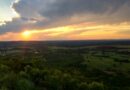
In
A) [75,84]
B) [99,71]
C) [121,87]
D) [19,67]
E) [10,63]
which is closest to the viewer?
[75,84]

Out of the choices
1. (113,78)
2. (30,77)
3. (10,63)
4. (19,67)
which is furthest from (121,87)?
(10,63)

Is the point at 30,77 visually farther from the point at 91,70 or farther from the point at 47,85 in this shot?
the point at 91,70

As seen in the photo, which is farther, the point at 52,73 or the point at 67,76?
the point at 52,73

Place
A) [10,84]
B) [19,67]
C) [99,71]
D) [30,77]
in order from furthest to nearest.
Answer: [99,71], [19,67], [30,77], [10,84]

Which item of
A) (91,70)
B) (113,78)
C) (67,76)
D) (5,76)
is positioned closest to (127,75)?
(113,78)

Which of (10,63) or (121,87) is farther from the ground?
(10,63)

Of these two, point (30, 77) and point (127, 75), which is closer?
point (30, 77)

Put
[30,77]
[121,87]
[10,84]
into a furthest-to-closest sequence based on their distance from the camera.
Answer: [121,87] < [30,77] < [10,84]

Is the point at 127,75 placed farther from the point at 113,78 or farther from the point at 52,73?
the point at 52,73

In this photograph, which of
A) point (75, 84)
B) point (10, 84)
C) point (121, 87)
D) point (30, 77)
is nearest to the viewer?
point (10, 84)
